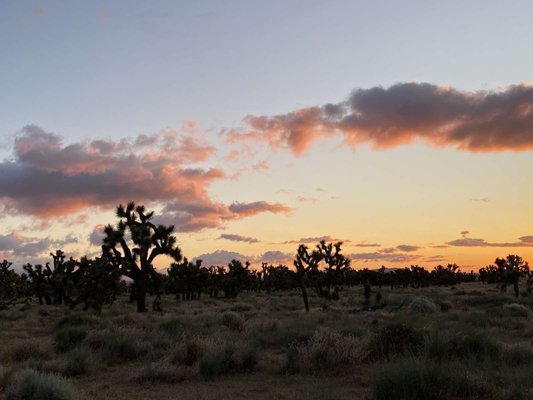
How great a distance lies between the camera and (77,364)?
44.2 feet

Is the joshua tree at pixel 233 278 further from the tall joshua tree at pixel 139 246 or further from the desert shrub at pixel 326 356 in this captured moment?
the desert shrub at pixel 326 356

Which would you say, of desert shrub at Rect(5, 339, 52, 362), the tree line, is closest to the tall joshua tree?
the tree line

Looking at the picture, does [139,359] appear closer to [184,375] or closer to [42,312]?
[184,375]

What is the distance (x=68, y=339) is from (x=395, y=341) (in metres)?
11.4

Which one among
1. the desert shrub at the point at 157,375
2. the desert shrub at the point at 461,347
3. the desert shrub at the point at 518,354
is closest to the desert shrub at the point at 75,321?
the desert shrub at the point at 157,375

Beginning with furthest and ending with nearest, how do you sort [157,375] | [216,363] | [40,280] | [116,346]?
[40,280]
[116,346]
[216,363]
[157,375]

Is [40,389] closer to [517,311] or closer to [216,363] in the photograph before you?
[216,363]

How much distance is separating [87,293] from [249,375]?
22669 millimetres

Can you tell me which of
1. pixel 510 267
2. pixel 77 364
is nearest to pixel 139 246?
pixel 77 364

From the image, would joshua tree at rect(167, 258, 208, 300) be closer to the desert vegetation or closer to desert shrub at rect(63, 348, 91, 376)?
the desert vegetation

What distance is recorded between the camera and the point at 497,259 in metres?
64.6

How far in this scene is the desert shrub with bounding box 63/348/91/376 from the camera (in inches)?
526

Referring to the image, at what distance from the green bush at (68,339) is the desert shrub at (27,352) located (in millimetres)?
714

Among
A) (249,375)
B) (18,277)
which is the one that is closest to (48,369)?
(249,375)
